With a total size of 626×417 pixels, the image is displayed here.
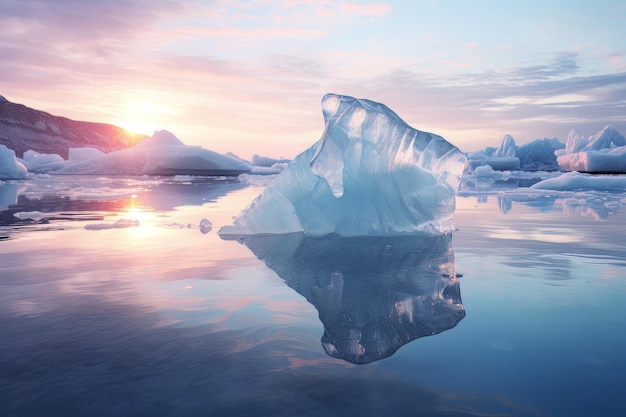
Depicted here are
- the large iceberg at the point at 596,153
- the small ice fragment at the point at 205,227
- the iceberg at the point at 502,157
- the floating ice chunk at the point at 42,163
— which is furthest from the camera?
the iceberg at the point at 502,157

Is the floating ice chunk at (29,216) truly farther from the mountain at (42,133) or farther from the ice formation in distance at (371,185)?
the mountain at (42,133)

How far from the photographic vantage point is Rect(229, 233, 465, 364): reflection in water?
2.58m

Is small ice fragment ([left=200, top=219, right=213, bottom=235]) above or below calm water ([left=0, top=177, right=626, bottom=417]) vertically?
above

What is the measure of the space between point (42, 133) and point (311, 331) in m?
128

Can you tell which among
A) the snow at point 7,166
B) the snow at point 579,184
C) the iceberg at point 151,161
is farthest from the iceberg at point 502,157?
the snow at point 7,166

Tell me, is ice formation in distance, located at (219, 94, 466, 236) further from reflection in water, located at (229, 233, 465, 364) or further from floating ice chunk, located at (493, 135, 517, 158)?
floating ice chunk, located at (493, 135, 517, 158)

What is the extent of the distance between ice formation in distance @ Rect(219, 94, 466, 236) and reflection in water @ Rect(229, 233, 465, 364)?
1.35ft

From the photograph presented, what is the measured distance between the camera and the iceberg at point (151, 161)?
3894 centimetres

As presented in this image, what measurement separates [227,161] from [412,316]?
40169 mm

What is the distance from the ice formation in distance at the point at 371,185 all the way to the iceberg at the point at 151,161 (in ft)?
114

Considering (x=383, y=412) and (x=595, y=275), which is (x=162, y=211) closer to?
(x=595, y=275)

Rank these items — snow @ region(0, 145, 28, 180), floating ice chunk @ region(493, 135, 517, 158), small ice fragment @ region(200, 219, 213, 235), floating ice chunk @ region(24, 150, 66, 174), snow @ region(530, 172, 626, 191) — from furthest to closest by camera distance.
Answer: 1. floating ice chunk @ region(493, 135, 517, 158)
2. floating ice chunk @ region(24, 150, 66, 174)
3. snow @ region(0, 145, 28, 180)
4. snow @ region(530, 172, 626, 191)
5. small ice fragment @ region(200, 219, 213, 235)

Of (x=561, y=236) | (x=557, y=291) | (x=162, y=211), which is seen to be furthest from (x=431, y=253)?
(x=162, y=211)

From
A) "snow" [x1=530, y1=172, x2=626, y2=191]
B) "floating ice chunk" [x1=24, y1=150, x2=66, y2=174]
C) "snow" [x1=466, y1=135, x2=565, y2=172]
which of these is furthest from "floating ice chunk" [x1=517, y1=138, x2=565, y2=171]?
"floating ice chunk" [x1=24, y1=150, x2=66, y2=174]
